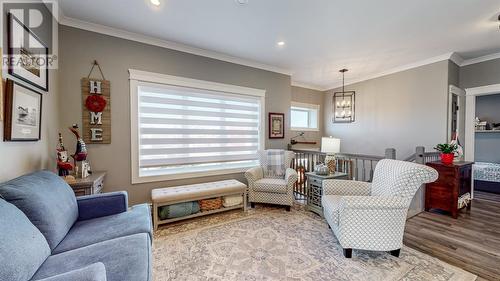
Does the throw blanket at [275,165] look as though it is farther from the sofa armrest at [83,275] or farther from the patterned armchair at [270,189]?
the sofa armrest at [83,275]

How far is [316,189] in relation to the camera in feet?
10.4

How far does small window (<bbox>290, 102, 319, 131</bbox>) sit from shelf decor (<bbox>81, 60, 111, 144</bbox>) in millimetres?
4071

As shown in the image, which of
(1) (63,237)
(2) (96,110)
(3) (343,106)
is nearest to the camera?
(1) (63,237)

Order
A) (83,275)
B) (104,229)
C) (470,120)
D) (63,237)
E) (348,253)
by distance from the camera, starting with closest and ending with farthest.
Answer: (83,275), (63,237), (104,229), (348,253), (470,120)

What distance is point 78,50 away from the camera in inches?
104

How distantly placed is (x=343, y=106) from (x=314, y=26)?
2.98m

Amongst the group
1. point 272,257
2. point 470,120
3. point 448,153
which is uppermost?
point 470,120

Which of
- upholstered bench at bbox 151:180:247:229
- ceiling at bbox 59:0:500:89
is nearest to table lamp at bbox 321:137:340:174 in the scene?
upholstered bench at bbox 151:180:247:229

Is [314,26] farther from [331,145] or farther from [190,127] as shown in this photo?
[190,127]

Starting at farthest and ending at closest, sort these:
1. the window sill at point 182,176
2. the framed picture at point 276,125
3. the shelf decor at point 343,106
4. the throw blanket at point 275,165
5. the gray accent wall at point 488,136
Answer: the shelf decor at point 343,106 → the gray accent wall at point 488,136 → the framed picture at point 276,125 → the throw blanket at point 275,165 → the window sill at point 182,176

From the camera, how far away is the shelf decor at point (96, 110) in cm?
266

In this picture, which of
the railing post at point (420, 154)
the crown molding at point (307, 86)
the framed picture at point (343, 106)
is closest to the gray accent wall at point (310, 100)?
the crown molding at point (307, 86)

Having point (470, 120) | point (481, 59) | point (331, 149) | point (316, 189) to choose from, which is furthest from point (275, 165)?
point (481, 59)

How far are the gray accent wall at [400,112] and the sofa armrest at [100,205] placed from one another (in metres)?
5.11
